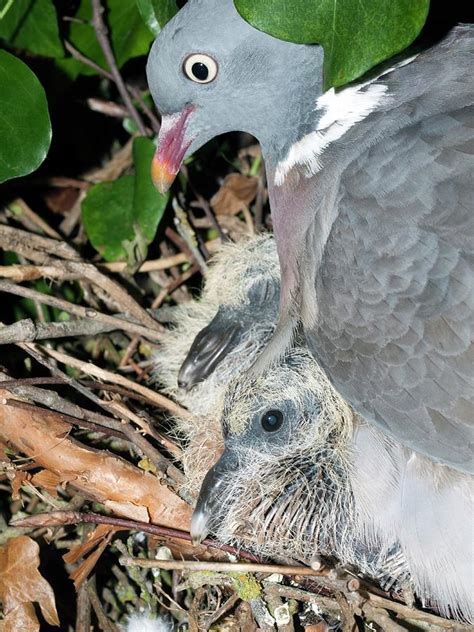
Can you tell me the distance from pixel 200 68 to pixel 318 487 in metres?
0.90

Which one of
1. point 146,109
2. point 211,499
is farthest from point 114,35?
point 211,499

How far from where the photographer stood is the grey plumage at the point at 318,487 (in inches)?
74.7

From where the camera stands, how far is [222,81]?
188 cm

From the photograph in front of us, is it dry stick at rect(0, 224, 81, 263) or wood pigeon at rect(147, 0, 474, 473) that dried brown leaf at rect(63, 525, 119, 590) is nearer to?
wood pigeon at rect(147, 0, 474, 473)

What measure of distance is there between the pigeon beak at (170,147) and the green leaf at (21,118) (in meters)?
0.27

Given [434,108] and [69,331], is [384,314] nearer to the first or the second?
[434,108]

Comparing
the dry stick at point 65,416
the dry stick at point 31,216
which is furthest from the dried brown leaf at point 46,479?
the dry stick at point 31,216

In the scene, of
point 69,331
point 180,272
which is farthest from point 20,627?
point 180,272

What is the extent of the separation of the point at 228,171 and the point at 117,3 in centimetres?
61

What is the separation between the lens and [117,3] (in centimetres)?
245

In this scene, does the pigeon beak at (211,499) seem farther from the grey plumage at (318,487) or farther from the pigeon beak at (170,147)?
the pigeon beak at (170,147)

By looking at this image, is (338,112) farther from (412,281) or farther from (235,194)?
(235,194)

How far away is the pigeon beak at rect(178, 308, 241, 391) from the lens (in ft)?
7.30

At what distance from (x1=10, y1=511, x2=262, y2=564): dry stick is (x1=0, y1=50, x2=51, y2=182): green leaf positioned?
750mm
